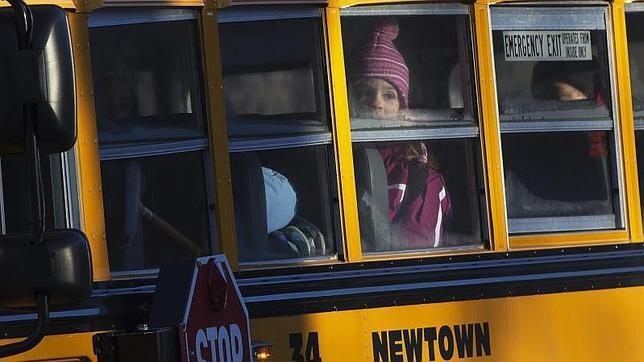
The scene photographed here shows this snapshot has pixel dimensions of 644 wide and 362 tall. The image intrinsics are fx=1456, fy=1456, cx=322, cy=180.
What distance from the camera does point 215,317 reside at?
385cm

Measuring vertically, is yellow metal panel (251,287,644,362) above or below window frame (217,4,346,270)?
below

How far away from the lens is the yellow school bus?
4.16 m

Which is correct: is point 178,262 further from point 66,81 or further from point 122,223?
point 66,81

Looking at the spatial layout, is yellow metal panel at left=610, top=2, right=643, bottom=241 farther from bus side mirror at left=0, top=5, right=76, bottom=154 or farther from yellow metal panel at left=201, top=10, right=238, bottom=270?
bus side mirror at left=0, top=5, right=76, bottom=154

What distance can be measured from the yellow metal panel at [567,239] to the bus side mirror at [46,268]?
225 cm

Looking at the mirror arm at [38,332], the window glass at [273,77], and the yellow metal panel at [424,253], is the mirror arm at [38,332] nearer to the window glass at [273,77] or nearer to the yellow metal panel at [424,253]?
the window glass at [273,77]

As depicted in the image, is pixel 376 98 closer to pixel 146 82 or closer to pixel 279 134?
pixel 279 134

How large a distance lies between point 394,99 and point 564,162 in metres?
0.69

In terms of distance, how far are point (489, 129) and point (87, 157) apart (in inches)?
54.3

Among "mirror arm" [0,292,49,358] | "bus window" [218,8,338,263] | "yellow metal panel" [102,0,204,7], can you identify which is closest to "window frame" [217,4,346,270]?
"bus window" [218,8,338,263]

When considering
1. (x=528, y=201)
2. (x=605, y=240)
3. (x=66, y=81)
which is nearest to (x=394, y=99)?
(x=528, y=201)

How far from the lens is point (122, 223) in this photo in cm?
418

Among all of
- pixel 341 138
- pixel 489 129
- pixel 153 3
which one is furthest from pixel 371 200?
pixel 153 3

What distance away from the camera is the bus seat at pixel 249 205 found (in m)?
4.36
